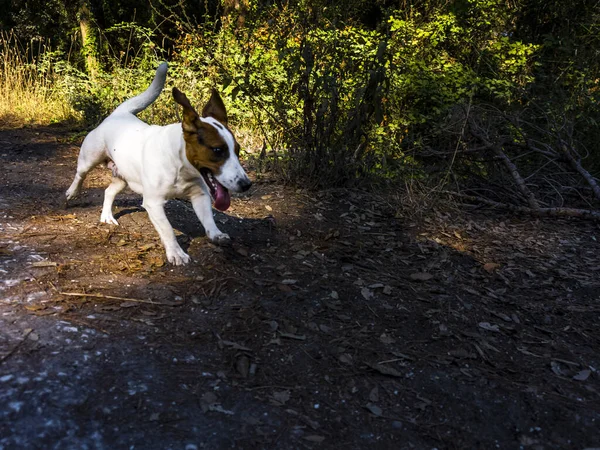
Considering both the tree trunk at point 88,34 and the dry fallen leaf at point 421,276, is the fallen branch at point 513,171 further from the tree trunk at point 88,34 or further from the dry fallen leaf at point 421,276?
the tree trunk at point 88,34

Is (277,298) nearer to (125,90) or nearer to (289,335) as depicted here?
(289,335)

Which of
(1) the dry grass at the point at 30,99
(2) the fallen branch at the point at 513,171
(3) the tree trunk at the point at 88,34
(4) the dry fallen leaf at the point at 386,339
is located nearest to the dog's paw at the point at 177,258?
(4) the dry fallen leaf at the point at 386,339

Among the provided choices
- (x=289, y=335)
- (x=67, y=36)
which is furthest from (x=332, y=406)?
(x=67, y=36)

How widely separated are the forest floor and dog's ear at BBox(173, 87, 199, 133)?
951 mm

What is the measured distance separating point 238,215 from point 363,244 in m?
1.25

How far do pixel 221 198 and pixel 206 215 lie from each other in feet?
1.70

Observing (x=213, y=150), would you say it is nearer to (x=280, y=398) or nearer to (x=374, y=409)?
(x=280, y=398)

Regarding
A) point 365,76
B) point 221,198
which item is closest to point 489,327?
point 221,198

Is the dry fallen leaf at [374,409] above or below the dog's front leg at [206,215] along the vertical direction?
below

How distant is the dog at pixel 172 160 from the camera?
3291 mm

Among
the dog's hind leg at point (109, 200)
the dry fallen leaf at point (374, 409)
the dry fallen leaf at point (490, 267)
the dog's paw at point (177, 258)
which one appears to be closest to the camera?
the dry fallen leaf at point (374, 409)

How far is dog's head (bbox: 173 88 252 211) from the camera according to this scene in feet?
10.7

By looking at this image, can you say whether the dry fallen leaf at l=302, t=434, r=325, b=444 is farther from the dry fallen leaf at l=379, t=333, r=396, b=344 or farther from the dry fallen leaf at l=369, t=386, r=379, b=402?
the dry fallen leaf at l=379, t=333, r=396, b=344

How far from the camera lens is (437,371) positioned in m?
2.71
